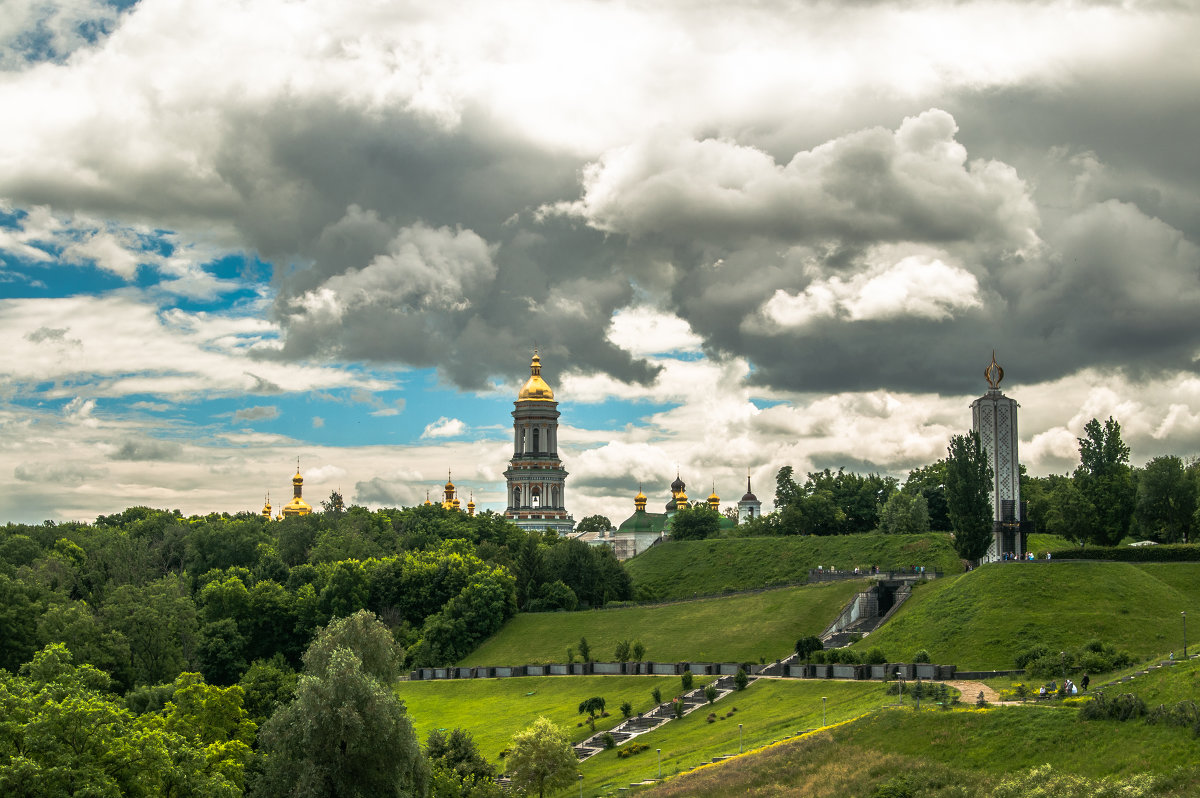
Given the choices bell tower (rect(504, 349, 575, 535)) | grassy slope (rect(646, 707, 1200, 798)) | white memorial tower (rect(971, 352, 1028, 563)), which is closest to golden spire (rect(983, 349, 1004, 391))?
white memorial tower (rect(971, 352, 1028, 563))

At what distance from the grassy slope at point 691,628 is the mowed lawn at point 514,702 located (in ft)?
21.3

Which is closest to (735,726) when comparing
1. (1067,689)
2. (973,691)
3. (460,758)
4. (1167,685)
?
(973,691)

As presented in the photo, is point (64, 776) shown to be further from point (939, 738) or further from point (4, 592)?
point (4, 592)

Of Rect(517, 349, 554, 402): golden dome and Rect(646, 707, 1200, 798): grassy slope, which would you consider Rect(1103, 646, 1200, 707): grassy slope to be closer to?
Rect(646, 707, 1200, 798): grassy slope

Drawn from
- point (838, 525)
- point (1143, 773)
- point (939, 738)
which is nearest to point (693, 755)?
point (939, 738)

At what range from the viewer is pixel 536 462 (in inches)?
7116

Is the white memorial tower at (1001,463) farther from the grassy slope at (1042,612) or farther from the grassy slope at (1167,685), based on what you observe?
the grassy slope at (1167,685)

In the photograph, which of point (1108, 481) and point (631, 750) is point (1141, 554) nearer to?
point (1108, 481)

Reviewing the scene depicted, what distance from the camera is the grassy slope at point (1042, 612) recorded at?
63.1 metres

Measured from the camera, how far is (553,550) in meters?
114

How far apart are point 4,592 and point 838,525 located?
255 feet

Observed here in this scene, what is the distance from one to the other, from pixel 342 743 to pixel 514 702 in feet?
89.5

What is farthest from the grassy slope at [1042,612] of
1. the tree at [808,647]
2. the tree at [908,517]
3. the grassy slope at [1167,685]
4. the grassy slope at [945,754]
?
the tree at [908,517]

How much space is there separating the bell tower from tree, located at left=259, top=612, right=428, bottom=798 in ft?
428
